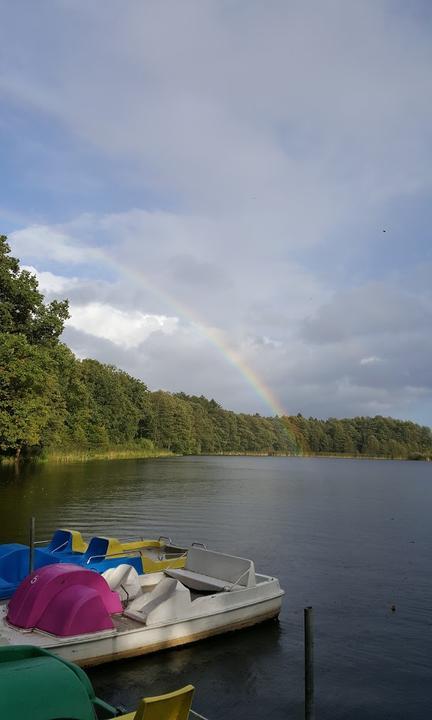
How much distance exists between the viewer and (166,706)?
5.88 m

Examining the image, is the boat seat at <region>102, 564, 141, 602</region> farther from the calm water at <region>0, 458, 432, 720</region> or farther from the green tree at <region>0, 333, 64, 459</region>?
the green tree at <region>0, 333, 64, 459</region>

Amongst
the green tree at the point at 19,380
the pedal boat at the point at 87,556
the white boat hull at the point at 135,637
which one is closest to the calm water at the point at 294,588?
the white boat hull at the point at 135,637

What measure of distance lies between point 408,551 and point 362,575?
6.08 metres

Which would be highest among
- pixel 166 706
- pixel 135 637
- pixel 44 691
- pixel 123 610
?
pixel 44 691

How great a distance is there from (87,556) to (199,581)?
335cm

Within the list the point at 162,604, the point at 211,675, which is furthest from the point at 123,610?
the point at 211,675

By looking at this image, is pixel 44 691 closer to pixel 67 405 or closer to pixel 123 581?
pixel 123 581

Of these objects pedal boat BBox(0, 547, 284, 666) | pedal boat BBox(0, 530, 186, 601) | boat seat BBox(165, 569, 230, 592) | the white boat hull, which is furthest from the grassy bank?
the white boat hull

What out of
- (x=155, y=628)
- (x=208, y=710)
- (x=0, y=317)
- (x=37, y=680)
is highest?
(x=0, y=317)

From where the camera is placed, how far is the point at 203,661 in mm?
12375

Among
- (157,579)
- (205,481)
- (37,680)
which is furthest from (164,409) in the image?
(37,680)

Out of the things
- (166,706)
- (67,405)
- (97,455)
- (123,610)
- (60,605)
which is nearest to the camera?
(166,706)

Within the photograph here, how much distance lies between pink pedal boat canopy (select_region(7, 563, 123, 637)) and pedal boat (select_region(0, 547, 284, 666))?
0.02 metres

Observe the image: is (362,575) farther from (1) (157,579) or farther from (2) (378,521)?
(2) (378,521)
